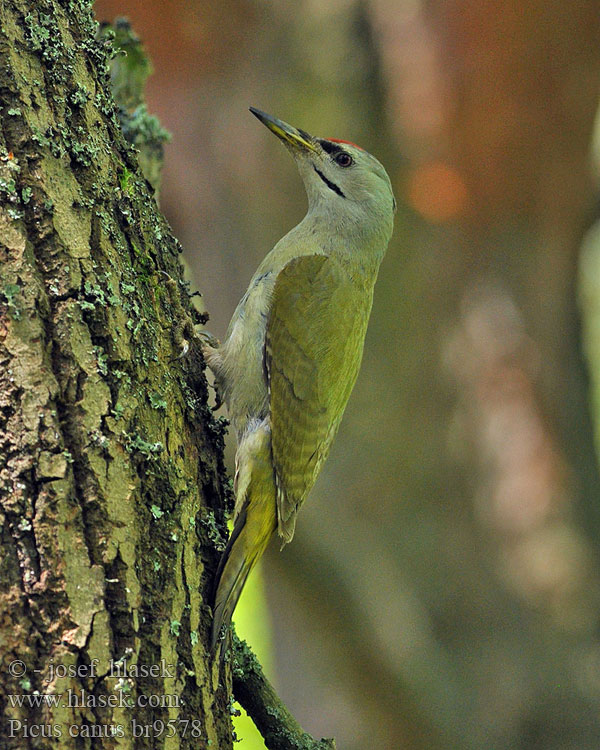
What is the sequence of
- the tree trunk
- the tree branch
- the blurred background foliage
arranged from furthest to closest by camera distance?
the blurred background foliage < the tree branch < the tree trunk

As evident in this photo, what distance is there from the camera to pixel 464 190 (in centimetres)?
534

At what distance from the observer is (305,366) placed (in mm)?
3059

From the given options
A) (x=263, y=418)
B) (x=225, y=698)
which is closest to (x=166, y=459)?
(x=225, y=698)

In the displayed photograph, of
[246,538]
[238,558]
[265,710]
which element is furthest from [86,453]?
[265,710]

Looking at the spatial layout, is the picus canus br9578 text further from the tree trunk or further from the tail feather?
the tree trunk

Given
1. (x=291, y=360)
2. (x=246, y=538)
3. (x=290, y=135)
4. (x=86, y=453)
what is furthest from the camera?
(x=290, y=135)

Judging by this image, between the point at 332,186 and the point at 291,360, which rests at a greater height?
the point at 332,186

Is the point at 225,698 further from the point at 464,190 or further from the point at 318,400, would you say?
the point at 464,190

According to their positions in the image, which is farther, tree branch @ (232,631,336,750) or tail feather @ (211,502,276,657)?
tree branch @ (232,631,336,750)

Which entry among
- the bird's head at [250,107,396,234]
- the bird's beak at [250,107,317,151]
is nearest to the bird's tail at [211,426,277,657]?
the bird's head at [250,107,396,234]

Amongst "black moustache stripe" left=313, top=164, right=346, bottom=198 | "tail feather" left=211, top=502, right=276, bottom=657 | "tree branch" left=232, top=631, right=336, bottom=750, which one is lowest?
"tree branch" left=232, top=631, right=336, bottom=750

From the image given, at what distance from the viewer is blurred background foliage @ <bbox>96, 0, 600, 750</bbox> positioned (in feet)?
16.4

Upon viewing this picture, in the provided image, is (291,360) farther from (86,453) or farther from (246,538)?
(86,453)

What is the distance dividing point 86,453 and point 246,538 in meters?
0.75
